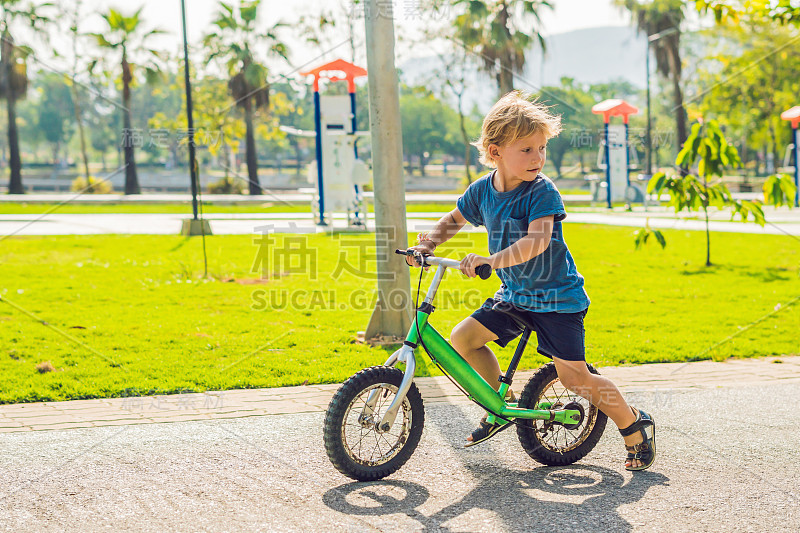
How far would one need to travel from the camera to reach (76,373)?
5.58 metres

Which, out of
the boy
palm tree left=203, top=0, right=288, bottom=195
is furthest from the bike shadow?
palm tree left=203, top=0, right=288, bottom=195

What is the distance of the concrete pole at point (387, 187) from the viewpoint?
Answer: 639 cm

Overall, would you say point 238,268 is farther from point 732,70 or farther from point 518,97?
point 732,70

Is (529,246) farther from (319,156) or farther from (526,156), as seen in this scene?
(319,156)

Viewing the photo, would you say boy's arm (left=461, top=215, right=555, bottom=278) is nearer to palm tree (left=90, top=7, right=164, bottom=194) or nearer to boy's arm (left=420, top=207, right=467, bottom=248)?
boy's arm (left=420, top=207, right=467, bottom=248)

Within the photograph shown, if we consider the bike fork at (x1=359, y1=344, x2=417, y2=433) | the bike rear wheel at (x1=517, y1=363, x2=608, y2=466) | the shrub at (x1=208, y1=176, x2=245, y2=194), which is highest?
the shrub at (x1=208, y1=176, x2=245, y2=194)

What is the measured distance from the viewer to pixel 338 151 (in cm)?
1609

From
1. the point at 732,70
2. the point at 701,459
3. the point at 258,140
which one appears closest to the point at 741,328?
the point at 701,459

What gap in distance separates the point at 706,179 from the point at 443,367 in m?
7.75

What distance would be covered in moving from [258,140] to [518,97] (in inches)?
3200

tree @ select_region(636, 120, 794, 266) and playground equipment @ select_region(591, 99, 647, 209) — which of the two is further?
playground equipment @ select_region(591, 99, 647, 209)

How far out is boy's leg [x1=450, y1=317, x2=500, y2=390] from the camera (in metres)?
3.64

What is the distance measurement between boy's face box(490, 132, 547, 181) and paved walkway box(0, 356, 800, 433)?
1990mm

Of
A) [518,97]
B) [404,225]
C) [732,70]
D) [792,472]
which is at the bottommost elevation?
A: [792,472]
